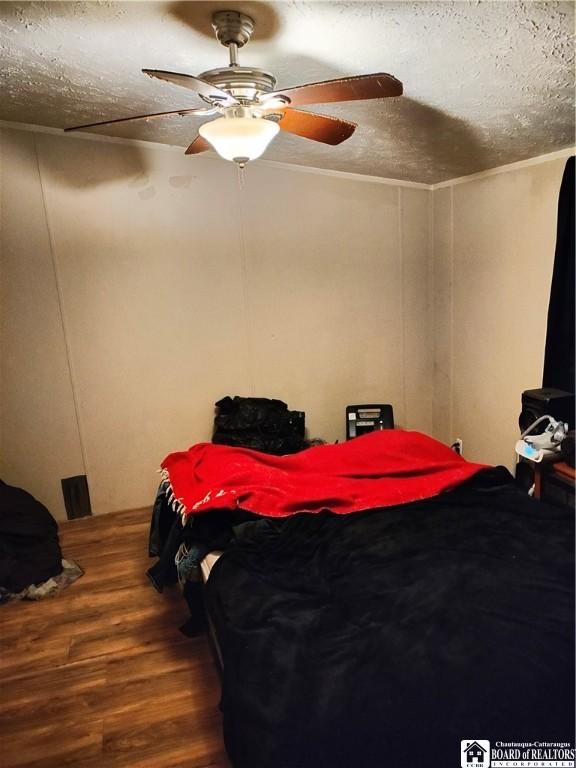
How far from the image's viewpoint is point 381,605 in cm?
147

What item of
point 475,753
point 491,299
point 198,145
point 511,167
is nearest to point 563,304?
point 491,299

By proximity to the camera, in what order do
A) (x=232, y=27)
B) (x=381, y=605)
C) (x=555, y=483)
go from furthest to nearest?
(x=555, y=483) → (x=232, y=27) → (x=381, y=605)

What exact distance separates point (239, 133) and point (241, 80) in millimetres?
167

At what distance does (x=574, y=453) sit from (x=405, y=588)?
1.32m

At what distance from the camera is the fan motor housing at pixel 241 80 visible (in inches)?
61.3

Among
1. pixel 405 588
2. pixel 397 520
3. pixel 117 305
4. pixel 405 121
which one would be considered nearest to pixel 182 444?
pixel 117 305

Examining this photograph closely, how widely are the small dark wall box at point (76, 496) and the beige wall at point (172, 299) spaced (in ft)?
0.16

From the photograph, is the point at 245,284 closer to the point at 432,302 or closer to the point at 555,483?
the point at 432,302

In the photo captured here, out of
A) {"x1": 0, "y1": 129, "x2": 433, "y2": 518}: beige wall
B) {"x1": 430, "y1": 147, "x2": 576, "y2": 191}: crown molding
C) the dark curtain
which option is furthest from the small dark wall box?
{"x1": 430, "y1": 147, "x2": 576, "y2": 191}: crown molding

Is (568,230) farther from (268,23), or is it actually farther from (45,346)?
(45,346)

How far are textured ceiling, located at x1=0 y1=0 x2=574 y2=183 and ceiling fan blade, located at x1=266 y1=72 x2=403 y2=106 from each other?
0.75 ft

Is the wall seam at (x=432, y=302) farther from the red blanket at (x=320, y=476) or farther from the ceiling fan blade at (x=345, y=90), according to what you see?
the ceiling fan blade at (x=345, y=90)

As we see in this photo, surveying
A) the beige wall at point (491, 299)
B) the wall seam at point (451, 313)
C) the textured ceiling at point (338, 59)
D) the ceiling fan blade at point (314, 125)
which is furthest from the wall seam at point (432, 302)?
the ceiling fan blade at point (314, 125)

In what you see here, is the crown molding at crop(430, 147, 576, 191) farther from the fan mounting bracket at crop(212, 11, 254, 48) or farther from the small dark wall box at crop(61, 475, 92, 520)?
the small dark wall box at crop(61, 475, 92, 520)
